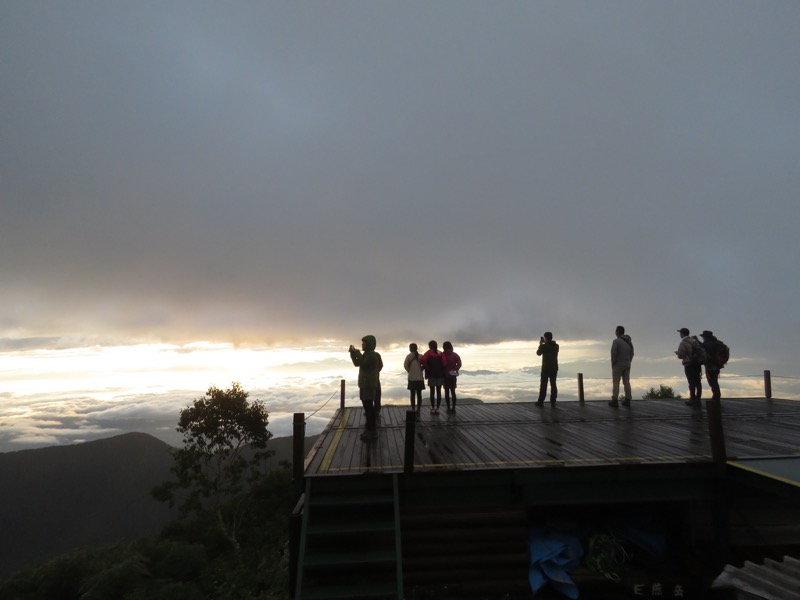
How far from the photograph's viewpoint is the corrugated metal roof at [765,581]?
14.2ft

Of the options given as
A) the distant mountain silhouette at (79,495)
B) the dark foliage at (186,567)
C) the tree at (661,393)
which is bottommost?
the distant mountain silhouette at (79,495)

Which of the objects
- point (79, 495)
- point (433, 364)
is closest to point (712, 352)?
point (433, 364)

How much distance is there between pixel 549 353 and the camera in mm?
14125

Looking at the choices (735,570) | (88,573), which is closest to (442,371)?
(735,570)

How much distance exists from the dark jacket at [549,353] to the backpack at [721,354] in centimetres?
516

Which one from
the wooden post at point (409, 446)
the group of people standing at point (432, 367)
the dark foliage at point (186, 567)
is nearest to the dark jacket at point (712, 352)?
the group of people standing at point (432, 367)

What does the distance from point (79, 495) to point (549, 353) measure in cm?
20638

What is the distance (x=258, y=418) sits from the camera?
3088 cm

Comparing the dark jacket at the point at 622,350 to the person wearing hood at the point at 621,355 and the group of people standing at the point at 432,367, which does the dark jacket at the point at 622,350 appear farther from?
the group of people standing at the point at 432,367

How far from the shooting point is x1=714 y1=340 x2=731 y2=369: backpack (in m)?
13.8

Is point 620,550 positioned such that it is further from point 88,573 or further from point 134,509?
point 134,509

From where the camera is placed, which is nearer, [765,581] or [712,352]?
[765,581]

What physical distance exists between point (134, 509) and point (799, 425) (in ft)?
646

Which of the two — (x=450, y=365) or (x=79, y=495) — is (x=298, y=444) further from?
(x=79, y=495)
